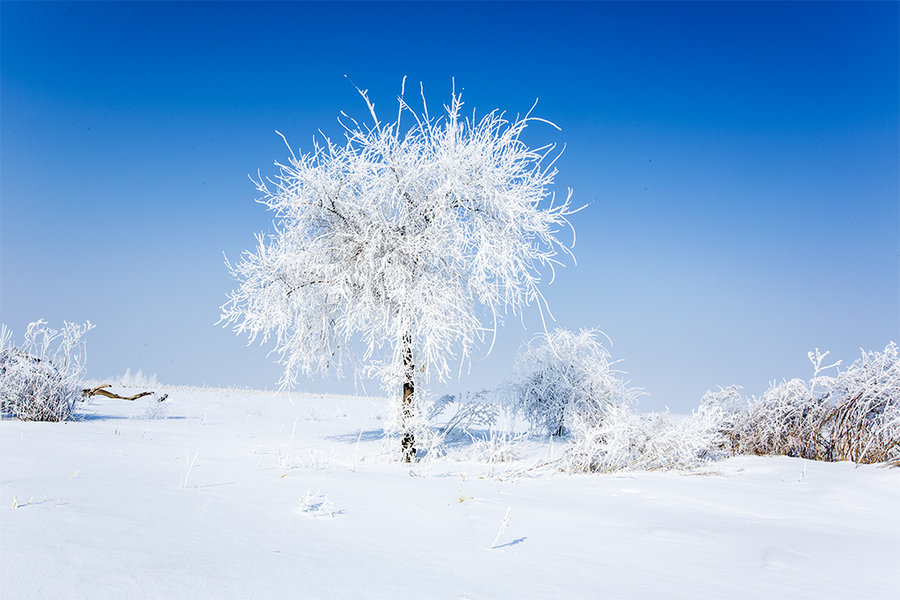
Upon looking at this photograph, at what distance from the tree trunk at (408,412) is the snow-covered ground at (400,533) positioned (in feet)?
7.23

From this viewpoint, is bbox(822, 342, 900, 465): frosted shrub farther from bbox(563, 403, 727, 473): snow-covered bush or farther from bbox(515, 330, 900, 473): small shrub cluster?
bbox(563, 403, 727, 473): snow-covered bush

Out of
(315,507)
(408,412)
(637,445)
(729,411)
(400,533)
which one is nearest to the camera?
(400,533)

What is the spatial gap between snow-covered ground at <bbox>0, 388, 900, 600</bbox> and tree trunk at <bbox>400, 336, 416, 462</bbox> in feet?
7.23

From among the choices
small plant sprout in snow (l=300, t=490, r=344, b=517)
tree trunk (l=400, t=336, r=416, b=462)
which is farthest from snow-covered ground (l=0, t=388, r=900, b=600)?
tree trunk (l=400, t=336, r=416, b=462)

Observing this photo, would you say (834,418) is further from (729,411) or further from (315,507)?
(315,507)

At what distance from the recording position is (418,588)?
2375mm

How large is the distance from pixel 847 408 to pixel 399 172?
27.7ft

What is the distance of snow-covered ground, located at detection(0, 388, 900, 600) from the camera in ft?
7.56

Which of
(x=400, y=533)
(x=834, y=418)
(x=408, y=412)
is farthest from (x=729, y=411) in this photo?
(x=400, y=533)

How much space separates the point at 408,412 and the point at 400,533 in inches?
232

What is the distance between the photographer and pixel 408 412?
30.1 ft

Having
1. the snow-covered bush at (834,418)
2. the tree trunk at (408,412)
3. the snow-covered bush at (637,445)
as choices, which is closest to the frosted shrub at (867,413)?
the snow-covered bush at (834,418)

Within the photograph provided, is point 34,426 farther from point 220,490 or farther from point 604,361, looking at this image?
point 604,361

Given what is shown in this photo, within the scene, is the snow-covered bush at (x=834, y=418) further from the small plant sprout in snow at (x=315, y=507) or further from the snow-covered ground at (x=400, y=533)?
the small plant sprout in snow at (x=315, y=507)
